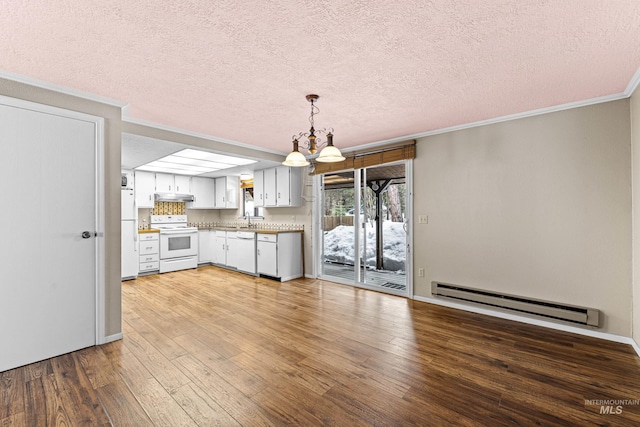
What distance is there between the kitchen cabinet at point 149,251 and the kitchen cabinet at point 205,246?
3.18 ft

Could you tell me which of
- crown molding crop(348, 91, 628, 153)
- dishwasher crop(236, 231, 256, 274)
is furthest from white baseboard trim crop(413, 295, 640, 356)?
dishwasher crop(236, 231, 256, 274)

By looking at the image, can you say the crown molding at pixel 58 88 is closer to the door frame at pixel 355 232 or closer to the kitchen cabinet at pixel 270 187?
the kitchen cabinet at pixel 270 187

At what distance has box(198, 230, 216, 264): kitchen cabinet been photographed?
6.68m

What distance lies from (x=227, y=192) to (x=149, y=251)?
2.12 m

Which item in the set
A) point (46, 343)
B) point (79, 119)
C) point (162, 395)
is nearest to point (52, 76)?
point (79, 119)

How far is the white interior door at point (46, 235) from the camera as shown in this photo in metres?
2.27

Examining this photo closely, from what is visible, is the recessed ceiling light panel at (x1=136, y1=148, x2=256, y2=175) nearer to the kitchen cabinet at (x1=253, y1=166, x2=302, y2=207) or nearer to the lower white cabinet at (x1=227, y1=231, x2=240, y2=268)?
the kitchen cabinet at (x1=253, y1=166, x2=302, y2=207)

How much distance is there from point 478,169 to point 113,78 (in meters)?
3.96

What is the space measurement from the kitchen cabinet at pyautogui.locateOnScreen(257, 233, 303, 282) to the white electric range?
1863mm

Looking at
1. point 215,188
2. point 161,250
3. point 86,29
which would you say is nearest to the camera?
point 86,29

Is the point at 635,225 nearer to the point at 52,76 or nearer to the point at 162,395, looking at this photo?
the point at 162,395

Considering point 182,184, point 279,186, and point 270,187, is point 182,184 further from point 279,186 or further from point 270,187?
point 279,186

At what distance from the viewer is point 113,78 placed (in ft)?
7.79

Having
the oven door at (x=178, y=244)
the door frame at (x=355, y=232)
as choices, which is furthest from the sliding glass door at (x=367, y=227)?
the oven door at (x=178, y=244)
